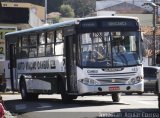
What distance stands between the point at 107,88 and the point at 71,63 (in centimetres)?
188

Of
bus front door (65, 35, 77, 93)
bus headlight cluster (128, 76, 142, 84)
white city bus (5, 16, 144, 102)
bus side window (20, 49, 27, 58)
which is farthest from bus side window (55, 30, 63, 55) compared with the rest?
bus side window (20, 49, 27, 58)

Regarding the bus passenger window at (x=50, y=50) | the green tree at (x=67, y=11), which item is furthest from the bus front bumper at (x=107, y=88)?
the green tree at (x=67, y=11)

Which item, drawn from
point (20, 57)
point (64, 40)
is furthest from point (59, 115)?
point (20, 57)

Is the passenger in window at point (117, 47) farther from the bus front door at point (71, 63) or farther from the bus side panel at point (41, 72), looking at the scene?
the bus side panel at point (41, 72)

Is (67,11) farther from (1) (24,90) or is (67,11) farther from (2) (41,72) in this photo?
(2) (41,72)

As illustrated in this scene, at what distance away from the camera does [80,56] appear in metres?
21.8

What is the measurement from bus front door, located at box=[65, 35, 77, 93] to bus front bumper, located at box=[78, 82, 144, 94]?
68cm

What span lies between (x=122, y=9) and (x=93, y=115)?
10865 cm

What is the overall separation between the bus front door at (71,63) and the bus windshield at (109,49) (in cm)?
63

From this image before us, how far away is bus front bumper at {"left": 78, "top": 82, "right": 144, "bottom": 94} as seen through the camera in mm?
21484

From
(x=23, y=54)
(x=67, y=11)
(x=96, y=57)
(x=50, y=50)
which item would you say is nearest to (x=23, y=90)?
(x=23, y=54)

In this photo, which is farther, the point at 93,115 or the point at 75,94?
the point at 75,94

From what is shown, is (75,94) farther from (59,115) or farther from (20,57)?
(20,57)

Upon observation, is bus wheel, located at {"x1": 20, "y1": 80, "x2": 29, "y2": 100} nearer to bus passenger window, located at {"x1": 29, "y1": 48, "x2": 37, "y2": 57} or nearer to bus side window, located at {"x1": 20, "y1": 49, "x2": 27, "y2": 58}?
bus side window, located at {"x1": 20, "y1": 49, "x2": 27, "y2": 58}
